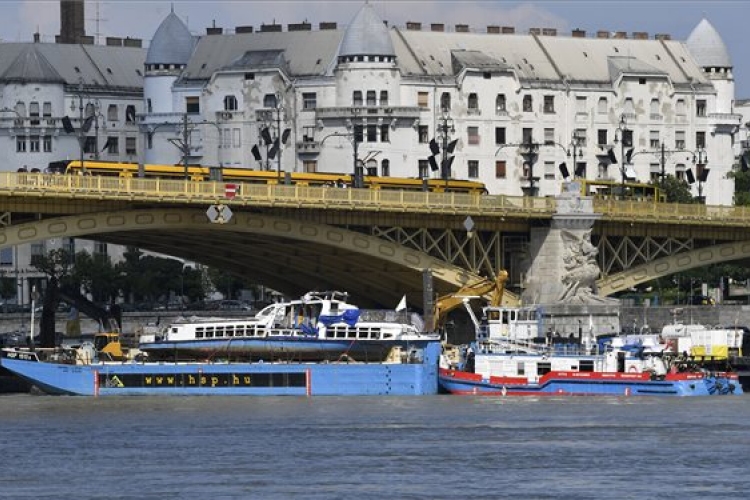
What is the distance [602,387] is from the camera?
140625mm

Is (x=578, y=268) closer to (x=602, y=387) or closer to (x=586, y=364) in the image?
(x=586, y=364)

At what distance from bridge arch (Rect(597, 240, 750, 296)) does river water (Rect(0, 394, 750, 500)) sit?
2889 cm

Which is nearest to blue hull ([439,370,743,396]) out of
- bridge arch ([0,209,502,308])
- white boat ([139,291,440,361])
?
white boat ([139,291,440,361])

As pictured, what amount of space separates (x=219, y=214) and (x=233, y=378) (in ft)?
27.4

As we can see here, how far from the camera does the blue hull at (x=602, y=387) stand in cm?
14012

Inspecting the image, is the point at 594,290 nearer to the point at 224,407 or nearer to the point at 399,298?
the point at 399,298

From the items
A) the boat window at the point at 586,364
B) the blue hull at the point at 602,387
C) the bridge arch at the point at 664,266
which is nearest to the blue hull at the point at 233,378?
the blue hull at the point at 602,387

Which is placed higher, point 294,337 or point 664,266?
point 664,266

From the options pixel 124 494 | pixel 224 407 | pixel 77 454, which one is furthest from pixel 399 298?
pixel 124 494

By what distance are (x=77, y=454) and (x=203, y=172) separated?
47.9 metres

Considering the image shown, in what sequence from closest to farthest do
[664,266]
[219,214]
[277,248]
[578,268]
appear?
[219,214]
[277,248]
[578,268]
[664,266]

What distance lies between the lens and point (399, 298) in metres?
167

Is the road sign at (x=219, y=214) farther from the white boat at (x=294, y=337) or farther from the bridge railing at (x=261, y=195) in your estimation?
the white boat at (x=294, y=337)

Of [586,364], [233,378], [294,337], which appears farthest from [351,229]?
[586,364]
